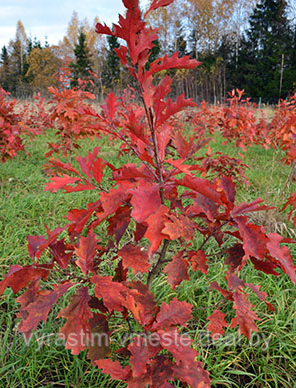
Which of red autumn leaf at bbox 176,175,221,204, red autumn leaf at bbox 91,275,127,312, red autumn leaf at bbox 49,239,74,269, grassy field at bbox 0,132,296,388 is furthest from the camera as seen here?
grassy field at bbox 0,132,296,388

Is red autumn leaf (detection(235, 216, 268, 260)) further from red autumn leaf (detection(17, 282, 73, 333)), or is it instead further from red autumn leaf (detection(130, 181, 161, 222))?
red autumn leaf (detection(17, 282, 73, 333))

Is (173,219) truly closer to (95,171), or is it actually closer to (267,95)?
(95,171)

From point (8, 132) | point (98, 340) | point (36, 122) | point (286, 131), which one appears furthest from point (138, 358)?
point (36, 122)

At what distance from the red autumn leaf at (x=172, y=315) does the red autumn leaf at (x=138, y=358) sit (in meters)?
0.06

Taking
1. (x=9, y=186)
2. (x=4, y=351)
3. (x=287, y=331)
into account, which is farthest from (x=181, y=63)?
(x=9, y=186)

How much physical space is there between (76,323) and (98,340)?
200 mm

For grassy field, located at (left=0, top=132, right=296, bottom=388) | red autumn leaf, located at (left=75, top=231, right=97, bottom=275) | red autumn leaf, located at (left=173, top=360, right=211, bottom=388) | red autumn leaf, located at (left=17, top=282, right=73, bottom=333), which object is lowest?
grassy field, located at (left=0, top=132, right=296, bottom=388)

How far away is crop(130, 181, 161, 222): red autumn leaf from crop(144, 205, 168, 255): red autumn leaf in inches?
0.4

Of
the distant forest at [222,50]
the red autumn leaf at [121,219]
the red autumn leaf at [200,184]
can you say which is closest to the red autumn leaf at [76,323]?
the red autumn leaf at [121,219]

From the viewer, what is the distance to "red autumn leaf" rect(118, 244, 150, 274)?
0.73 metres

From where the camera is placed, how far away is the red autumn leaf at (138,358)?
0.69 m

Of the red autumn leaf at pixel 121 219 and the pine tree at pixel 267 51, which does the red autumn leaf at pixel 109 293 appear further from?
the pine tree at pixel 267 51

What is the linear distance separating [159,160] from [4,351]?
128cm

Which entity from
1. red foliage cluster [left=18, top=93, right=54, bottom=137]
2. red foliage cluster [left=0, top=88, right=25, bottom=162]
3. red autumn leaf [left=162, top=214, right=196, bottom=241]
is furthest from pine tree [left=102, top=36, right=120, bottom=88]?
red autumn leaf [left=162, top=214, right=196, bottom=241]
